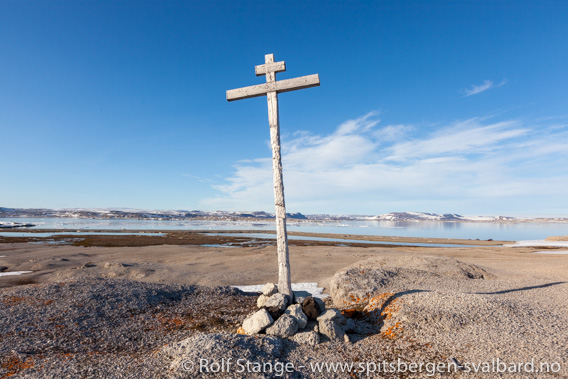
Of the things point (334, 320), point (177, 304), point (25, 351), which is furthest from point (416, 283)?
point (25, 351)

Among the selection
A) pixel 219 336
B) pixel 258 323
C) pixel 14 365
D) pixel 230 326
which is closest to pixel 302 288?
pixel 230 326

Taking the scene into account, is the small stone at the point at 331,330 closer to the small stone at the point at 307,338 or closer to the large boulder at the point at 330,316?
the large boulder at the point at 330,316

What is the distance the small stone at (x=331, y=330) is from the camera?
278 inches

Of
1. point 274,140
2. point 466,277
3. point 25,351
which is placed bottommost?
point 466,277

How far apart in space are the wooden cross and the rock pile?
75 centimetres

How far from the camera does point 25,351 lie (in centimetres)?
648

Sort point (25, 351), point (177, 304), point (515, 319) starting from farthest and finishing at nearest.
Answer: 1. point (177, 304)
2. point (515, 319)
3. point (25, 351)

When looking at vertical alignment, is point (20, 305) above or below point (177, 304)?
above

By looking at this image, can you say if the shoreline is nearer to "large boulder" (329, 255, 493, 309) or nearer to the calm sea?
"large boulder" (329, 255, 493, 309)

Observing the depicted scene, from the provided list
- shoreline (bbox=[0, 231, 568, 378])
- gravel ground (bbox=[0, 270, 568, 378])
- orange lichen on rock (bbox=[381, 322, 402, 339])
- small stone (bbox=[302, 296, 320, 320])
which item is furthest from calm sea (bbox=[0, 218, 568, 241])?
small stone (bbox=[302, 296, 320, 320])

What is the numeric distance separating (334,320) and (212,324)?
12.4 ft

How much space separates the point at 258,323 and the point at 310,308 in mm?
1442

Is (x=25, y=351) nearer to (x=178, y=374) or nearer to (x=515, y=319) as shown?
(x=178, y=374)

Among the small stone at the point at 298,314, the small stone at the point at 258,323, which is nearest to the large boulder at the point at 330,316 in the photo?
the small stone at the point at 298,314
